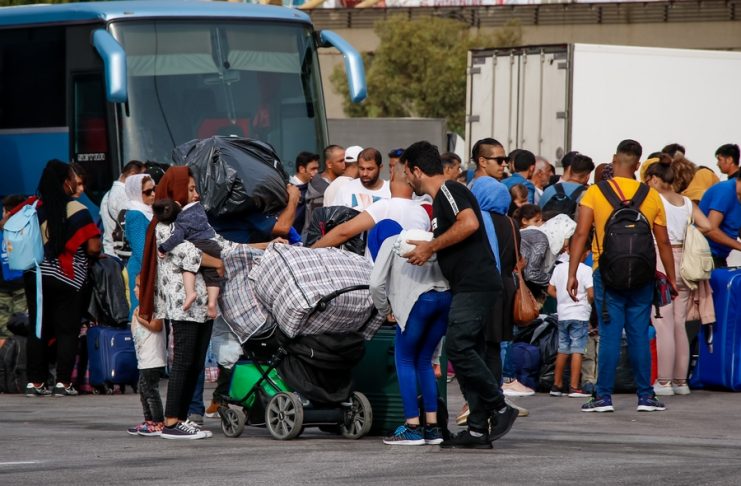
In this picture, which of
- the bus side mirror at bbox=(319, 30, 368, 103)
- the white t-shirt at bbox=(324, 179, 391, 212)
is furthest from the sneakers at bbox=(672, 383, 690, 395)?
the bus side mirror at bbox=(319, 30, 368, 103)

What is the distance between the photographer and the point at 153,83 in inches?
733

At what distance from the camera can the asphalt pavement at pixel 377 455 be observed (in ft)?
27.1

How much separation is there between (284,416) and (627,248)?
3086mm

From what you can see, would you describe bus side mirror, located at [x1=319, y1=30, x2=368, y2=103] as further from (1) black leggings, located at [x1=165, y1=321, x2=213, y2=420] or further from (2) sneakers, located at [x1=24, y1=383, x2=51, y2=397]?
(1) black leggings, located at [x1=165, y1=321, x2=213, y2=420]

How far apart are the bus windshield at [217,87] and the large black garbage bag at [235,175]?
6.63m

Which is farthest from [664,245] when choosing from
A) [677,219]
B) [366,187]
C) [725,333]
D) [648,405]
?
[366,187]

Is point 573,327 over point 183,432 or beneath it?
over

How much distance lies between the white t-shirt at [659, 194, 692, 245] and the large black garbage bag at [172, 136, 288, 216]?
3.43 m

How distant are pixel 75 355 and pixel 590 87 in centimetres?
1236

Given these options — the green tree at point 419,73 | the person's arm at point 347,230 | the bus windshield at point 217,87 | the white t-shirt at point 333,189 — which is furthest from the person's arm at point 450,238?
the green tree at point 419,73

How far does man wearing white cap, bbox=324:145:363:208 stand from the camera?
14547 mm

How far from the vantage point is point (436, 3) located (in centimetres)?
7012

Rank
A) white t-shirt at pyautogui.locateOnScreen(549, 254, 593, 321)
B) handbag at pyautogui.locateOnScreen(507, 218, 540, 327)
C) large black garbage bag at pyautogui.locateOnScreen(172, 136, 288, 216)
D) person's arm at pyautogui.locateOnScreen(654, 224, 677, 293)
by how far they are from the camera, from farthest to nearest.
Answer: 1. white t-shirt at pyautogui.locateOnScreen(549, 254, 593, 321)
2. person's arm at pyautogui.locateOnScreen(654, 224, 677, 293)
3. large black garbage bag at pyautogui.locateOnScreen(172, 136, 288, 216)
4. handbag at pyautogui.locateOnScreen(507, 218, 540, 327)

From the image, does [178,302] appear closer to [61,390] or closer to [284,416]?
[284,416]
